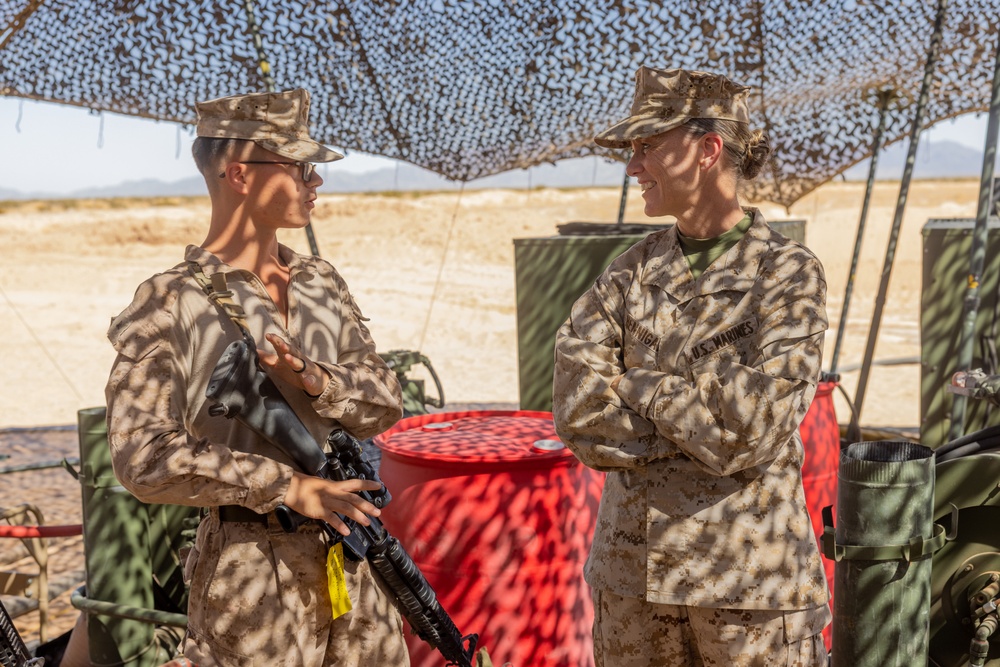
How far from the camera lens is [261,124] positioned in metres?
1.89

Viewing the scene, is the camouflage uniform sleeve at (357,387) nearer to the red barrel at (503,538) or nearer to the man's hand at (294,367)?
the man's hand at (294,367)

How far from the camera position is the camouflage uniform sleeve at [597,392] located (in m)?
1.92

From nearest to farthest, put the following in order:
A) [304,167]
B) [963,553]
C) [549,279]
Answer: [304,167], [963,553], [549,279]

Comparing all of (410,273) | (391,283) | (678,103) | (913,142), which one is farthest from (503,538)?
(410,273)

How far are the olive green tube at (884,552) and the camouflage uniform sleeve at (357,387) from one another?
3.50ft

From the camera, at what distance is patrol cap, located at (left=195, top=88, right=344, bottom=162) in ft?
6.16

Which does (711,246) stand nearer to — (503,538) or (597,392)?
(597,392)

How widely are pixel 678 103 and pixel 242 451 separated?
1141 mm

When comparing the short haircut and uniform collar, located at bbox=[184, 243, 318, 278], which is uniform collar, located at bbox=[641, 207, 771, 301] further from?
the short haircut

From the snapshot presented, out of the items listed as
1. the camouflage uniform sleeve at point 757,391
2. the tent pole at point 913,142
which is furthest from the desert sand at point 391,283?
the camouflage uniform sleeve at point 757,391

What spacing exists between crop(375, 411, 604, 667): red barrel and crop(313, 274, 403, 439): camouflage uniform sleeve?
0.65 meters

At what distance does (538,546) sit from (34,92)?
4.30 m

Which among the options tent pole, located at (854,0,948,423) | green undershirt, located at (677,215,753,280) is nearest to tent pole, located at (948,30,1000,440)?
tent pole, located at (854,0,948,423)

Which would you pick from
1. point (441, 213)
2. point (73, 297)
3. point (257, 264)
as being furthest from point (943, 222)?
point (441, 213)
